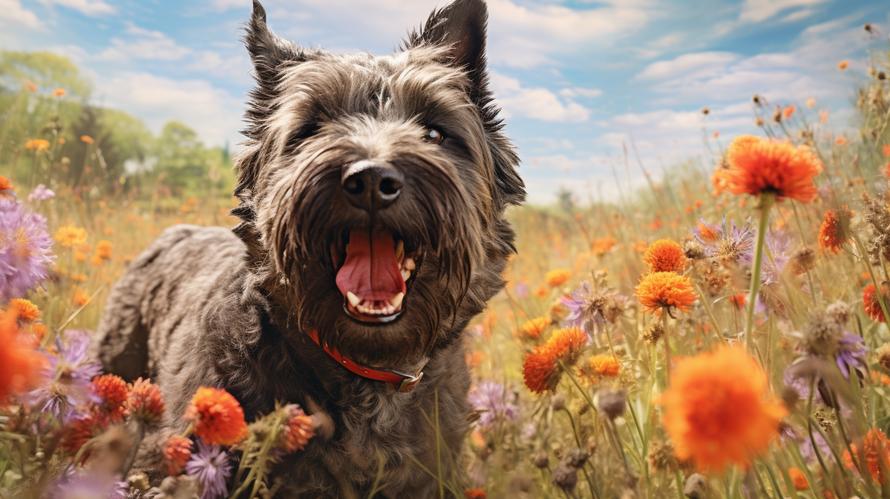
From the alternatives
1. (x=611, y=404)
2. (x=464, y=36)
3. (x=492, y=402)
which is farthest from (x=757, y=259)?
(x=464, y=36)

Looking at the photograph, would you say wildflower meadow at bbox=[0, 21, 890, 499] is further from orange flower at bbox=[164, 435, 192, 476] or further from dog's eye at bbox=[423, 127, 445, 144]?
dog's eye at bbox=[423, 127, 445, 144]

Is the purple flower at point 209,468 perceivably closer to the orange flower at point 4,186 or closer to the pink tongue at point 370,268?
the pink tongue at point 370,268

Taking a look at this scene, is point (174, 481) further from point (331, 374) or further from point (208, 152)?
point (208, 152)

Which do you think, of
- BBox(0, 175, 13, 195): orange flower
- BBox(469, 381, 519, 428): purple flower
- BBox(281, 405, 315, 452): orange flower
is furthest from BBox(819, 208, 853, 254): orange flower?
BBox(0, 175, 13, 195): orange flower

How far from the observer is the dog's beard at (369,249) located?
2449mm

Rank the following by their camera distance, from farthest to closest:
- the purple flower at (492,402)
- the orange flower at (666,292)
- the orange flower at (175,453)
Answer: the purple flower at (492,402), the orange flower at (666,292), the orange flower at (175,453)

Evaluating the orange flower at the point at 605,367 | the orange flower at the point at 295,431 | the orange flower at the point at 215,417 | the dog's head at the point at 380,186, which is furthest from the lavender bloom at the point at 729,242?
the orange flower at the point at 215,417

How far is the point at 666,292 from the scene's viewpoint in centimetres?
191

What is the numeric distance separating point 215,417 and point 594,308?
151cm

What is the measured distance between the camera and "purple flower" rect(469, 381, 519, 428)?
3285 mm

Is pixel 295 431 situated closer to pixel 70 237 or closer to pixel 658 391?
pixel 658 391

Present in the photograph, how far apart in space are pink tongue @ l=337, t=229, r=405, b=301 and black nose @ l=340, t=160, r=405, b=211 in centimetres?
22

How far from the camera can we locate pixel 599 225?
886 cm

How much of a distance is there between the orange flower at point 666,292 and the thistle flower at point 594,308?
0.51m
